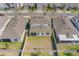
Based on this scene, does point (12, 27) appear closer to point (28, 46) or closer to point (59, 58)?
point (28, 46)

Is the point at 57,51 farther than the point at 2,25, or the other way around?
the point at 2,25

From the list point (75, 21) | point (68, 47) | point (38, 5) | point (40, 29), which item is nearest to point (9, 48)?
point (40, 29)

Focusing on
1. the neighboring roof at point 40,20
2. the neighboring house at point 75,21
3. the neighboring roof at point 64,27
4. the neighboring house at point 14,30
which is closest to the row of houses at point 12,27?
the neighboring house at point 14,30

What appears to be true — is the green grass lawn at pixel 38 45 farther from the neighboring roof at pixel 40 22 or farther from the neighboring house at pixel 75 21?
the neighboring house at pixel 75 21

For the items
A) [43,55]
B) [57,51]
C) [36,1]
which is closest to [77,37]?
[57,51]

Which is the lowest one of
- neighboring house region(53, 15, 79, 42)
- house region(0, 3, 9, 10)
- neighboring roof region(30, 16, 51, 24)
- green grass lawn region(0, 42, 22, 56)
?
green grass lawn region(0, 42, 22, 56)

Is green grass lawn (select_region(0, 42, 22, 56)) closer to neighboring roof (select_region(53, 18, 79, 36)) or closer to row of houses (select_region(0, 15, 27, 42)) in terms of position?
row of houses (select_region(0, 15, 27, 42))

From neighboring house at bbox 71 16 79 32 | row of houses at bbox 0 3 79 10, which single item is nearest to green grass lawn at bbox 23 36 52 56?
neighboring house at bbox 71 16 79 32
